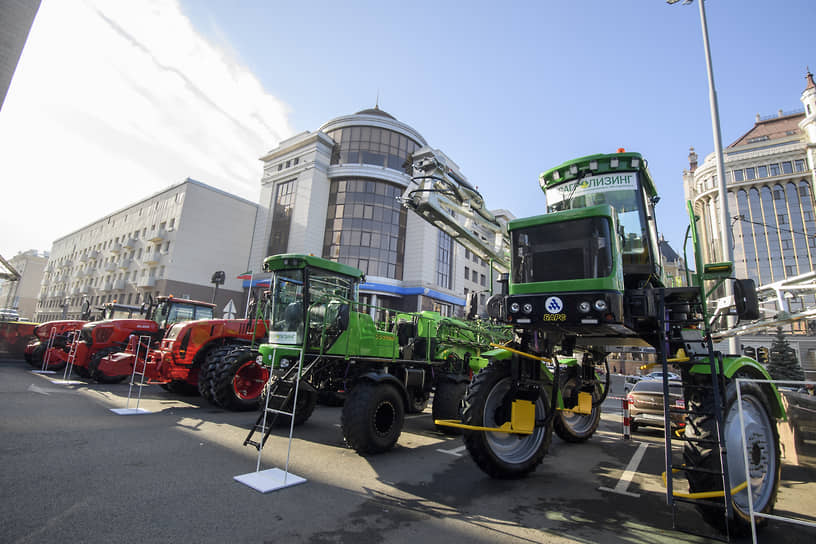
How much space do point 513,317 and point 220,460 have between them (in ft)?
14.4

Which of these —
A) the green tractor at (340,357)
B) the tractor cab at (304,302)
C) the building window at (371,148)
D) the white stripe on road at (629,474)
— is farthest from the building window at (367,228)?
the white stripe on road at (629,474)

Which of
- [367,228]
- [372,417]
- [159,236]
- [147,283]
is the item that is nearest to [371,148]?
[367,228]

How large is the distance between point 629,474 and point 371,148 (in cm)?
3400

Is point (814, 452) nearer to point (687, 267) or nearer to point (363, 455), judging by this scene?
point (687, 267)

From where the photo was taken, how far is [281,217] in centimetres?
3700

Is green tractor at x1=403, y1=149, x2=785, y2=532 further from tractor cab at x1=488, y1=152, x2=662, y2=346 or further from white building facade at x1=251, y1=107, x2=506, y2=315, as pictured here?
white building facade at x1=251, y1=107, x2=506, y2=315

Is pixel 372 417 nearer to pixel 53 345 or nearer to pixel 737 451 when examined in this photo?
pixel 737 451

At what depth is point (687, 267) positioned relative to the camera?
5.09 meters

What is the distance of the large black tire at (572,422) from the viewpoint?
6.54m

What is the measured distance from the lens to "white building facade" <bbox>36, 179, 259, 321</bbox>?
35188 mm

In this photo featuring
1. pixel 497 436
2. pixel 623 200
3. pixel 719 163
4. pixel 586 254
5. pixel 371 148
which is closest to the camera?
pixel 586 254

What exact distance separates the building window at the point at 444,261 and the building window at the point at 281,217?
1477 centimetres

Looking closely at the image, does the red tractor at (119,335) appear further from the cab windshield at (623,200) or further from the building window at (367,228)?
the building window at (367,228)

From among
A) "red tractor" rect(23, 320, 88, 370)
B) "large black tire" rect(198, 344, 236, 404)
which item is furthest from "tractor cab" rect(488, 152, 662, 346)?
"red tractor" rect(23, 320, 88, 370)
